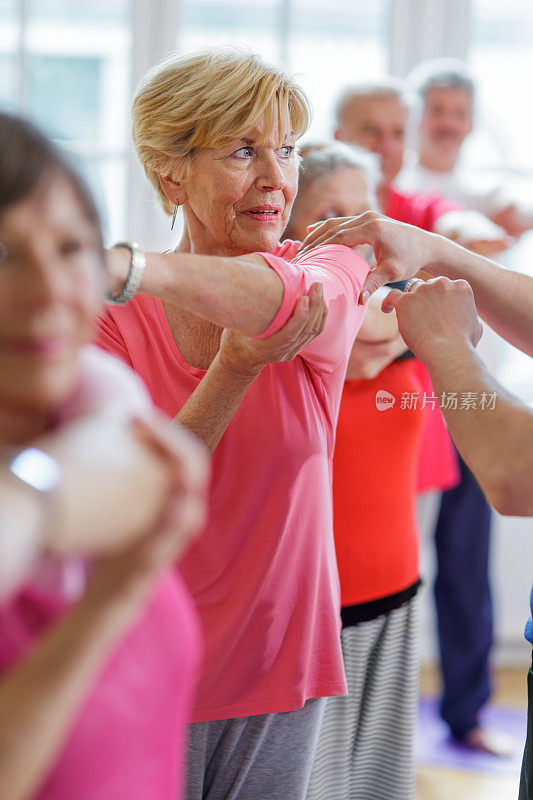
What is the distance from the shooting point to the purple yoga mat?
2.42m

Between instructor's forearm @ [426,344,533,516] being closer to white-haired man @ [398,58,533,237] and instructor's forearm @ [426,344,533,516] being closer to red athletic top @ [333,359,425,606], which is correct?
red athletic top @ [333,359,425,606]

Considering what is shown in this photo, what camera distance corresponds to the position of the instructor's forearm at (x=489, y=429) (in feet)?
2.73

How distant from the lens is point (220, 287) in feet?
2.83

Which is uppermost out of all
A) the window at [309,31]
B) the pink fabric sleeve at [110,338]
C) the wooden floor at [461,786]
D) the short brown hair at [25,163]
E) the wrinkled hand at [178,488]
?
the window at [309,31]

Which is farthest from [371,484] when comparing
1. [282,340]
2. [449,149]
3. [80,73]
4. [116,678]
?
[80,73]

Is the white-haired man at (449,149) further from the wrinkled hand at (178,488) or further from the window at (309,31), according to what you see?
the wrinkled hand at (178,488)

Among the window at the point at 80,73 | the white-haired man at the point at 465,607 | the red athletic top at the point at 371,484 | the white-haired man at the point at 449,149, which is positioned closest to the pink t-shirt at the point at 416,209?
the white-haired man at the point at 465,607

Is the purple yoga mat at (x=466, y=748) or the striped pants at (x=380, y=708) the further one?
the purple yoga mat at (x=466, y=748)

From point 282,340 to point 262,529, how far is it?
26 cm

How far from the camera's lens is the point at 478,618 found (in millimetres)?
2596

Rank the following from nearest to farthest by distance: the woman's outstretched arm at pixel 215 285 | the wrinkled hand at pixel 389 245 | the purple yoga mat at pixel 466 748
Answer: the woman's outstretched arm at pixel 215 285 → the wrinkled hand at pixel 389 245 → the purple yoga mat at pixel 466 748

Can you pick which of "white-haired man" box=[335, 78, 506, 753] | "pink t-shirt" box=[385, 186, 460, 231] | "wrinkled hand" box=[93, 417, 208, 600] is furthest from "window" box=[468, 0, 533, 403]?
"wrinkled hand" box=[93, 417, 208, 600]

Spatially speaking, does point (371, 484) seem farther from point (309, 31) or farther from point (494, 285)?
point (309, 31)

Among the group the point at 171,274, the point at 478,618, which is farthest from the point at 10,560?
the point at 478,618
